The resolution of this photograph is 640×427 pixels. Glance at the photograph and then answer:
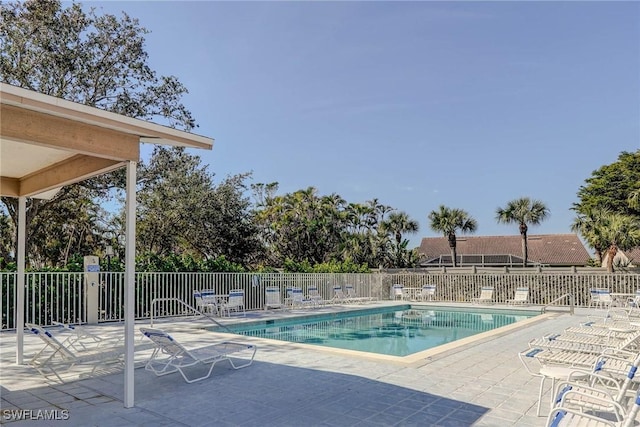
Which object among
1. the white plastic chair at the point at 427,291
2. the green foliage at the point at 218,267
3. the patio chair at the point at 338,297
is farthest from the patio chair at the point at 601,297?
the green foliage at the point at 218,267

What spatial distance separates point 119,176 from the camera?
638 inches

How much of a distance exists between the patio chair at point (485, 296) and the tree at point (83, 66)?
45.6 feet

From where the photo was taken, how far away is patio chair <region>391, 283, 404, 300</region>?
70.4ft

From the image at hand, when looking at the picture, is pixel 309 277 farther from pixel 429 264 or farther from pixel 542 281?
pixel 429 264

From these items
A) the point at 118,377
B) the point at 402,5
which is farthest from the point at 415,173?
the point at 118,377

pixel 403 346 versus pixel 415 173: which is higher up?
pixel 415 173

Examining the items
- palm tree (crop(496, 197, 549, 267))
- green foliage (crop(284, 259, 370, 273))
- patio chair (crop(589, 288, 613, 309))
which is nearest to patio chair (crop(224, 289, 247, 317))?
green foliage (crop(284, 259, 370, 273))

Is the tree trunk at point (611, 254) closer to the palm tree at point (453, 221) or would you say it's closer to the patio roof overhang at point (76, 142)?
the palm tree at point (453, 221)

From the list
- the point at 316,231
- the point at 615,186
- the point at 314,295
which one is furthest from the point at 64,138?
the point at 615,186

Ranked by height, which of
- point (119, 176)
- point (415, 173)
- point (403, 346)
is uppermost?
point (415, 173)

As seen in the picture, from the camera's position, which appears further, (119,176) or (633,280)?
(633,280)

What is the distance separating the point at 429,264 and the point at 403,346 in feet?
126

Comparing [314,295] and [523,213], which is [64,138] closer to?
[314,295]

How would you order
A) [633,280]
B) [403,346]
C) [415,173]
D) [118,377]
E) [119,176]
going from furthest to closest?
[415,173]
[633,280]
[119,176]
[403,346]
[118,377]
